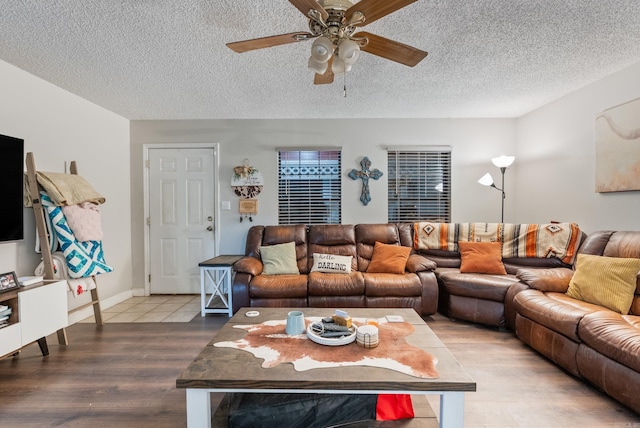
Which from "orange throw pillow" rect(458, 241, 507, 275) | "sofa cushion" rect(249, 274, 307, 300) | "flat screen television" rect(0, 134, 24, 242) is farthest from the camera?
"orange throw pillow" rect(458, 241, 507, 275)

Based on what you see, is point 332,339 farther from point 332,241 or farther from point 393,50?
point 332,241

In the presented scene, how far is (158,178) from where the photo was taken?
13.2 ft

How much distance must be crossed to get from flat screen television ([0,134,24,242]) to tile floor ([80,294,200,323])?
1.32m

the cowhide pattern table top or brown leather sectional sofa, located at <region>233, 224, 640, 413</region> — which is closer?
the cowhide pattern table top

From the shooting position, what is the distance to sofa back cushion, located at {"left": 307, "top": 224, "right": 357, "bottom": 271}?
3586 millimetres

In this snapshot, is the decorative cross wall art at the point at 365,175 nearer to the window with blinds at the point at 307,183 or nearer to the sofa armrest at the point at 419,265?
the window with blinds at the point at 307,183

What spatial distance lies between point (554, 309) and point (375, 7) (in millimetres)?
2390

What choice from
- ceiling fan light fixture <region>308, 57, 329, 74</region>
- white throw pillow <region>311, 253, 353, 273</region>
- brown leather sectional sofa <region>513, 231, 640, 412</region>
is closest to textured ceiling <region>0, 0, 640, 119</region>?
ceiling fan light fixture <region>308, 57, 329, 74</region>

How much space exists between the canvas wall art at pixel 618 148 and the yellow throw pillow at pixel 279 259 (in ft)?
10.5

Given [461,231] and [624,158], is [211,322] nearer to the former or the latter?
Result: [461,231]

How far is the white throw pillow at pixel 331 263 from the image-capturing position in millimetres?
3311

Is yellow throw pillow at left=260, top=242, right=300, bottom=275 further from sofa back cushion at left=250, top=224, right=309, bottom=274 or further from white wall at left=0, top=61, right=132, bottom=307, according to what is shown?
white wall at left=0, top=61, right=132, bottom=307

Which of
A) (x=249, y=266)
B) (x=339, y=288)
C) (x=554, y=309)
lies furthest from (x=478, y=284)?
(x=249, y=266)

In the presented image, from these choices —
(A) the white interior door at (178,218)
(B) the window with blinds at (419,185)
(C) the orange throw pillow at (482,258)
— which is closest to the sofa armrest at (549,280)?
(C) the orange throw pillow at (482,258)
